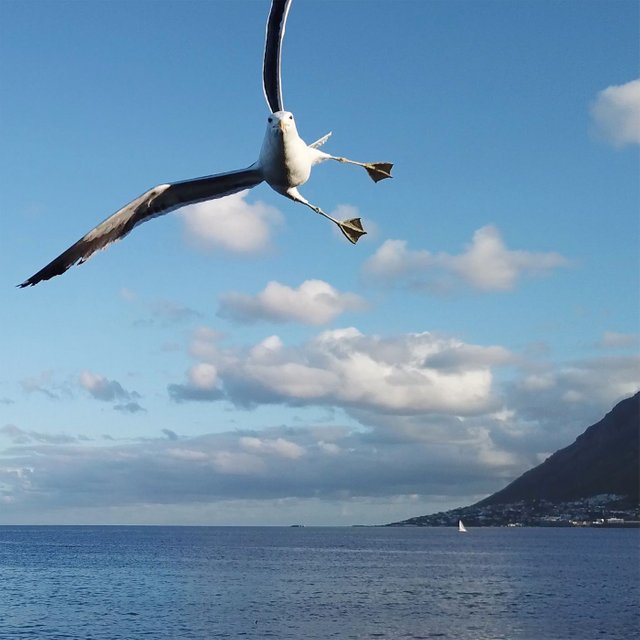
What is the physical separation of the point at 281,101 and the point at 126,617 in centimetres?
7199

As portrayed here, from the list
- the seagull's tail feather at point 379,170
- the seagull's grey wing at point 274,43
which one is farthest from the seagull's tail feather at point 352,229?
the seagull's grey wing at point 274,43

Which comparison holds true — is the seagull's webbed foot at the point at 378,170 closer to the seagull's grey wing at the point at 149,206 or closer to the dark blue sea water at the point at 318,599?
the seagull's grey wing at the point at 149,206

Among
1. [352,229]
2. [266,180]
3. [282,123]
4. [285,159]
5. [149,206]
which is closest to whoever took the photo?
[282,123]

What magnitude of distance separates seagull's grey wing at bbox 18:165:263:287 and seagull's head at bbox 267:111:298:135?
112 centimetres

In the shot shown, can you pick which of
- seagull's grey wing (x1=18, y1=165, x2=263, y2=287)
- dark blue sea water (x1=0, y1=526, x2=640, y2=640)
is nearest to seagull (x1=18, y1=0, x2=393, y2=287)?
seagull's grey wing (x1=18, y1=165, x2=263, y2=287)

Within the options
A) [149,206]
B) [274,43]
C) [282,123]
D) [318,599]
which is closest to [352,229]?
[149,206]

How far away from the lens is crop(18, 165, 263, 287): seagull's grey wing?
1016 centimetres

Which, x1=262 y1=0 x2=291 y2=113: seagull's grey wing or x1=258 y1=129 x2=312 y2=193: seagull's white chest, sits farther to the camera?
x1=262 y1=0 x2=291 y2=113: seagull's grey wing

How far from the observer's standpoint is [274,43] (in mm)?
10258

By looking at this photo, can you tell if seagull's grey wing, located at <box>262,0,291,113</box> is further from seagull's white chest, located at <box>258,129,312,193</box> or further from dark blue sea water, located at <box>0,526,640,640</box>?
dark blue sea water, located at <box>0,526,640,640</box>

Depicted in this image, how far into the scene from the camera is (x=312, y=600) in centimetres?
8431

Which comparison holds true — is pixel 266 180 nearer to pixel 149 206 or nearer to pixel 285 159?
pixel 285 159

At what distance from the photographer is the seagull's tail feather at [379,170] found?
12.0m

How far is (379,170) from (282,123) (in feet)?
12.7
